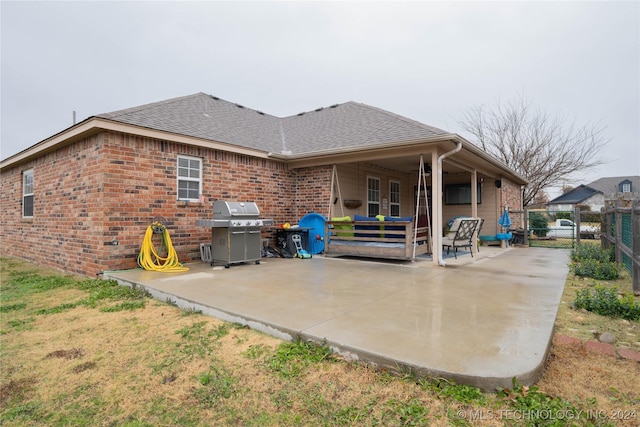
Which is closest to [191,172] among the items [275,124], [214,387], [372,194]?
[275,124]

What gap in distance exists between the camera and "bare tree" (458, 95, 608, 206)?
60.8ft

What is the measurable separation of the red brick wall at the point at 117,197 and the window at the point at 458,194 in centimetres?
725

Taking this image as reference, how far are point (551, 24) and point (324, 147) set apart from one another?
8.73 metres

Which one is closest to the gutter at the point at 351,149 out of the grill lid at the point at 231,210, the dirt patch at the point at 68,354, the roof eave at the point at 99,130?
the roof eave at the point at 99,130

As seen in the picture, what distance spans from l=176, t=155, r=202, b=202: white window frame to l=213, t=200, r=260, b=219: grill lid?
3.46 feet

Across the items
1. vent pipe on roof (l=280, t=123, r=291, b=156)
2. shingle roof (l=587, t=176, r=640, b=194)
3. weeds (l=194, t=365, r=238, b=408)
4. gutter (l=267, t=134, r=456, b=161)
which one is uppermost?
shingle roof (l=587, t=176, r=640, b=194)

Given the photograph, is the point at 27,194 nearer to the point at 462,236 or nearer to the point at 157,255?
the point at 157,255

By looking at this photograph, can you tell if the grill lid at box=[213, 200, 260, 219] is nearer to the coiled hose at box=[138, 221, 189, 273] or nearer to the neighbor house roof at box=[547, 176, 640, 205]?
the coiled hose at box=[138, 221, 189, 273]

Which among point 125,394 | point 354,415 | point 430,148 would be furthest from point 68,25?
point 354,415

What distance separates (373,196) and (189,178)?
6.02 metres

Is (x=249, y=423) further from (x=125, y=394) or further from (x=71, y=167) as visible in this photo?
(x=71, y=167)

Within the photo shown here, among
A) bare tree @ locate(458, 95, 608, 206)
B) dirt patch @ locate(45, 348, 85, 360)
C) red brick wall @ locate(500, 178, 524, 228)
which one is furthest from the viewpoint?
bare tree @ locate(458, 95, 608, 206)

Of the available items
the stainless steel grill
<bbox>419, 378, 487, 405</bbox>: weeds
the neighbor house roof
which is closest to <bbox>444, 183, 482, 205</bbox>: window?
the stainless steel grill

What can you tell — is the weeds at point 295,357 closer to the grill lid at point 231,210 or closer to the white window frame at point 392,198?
the grill lid at point 231,210
